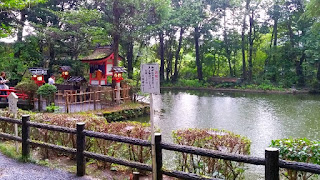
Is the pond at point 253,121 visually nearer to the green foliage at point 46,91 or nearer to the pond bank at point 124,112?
the pond bank at point 124,112

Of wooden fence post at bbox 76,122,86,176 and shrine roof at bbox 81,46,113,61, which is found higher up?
shrine roof at bbox 81,46,113,61

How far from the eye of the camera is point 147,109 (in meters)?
13.5

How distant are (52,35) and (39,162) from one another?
40.6 ft

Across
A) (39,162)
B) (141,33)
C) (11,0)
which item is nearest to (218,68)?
(141,33)

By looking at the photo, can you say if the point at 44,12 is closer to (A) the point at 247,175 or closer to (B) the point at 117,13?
(B) the point at 117,13

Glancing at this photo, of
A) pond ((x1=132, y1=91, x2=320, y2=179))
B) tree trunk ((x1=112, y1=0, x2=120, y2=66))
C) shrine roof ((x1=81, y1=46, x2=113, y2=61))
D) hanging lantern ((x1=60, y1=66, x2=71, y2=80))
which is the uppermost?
tree trunk ((x1=112, y1=0, x2=120, y2=66))

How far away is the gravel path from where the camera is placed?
4.07m


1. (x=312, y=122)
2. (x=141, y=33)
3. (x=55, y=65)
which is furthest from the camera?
(x=55, y=65)

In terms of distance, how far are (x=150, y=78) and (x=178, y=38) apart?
95.7 feet

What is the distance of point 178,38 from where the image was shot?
32.1 m

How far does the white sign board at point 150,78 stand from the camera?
360cm

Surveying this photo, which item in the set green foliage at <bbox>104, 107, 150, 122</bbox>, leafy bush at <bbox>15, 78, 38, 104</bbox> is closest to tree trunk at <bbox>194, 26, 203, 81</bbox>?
green foliage at <bbox>104, 107, 150, 122</bbox>

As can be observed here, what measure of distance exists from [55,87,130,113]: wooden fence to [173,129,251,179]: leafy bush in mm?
7698

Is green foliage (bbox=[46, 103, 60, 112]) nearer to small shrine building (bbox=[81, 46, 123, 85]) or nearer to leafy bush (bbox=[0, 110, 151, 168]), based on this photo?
small shrine building (bbox=[81, 46, 123, 85])
